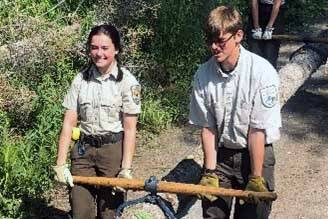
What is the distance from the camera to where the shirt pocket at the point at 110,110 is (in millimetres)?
4078

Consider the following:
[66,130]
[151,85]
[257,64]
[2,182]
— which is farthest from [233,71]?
[151,85]

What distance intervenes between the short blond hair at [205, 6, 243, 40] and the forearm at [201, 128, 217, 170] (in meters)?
0.66

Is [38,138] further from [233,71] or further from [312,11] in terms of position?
[312,11]

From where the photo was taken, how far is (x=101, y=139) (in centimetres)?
416

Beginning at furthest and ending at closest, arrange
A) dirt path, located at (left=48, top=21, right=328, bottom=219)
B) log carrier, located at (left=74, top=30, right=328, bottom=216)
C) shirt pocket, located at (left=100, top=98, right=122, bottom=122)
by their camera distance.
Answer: dirt path, located at (left=48, top=21, right=328, bottom=219), shirt pocket, located at (left=100, top=98, right=122, bottom=122), log carrier, located at (left=74, top=30, right=328, bottom=216)

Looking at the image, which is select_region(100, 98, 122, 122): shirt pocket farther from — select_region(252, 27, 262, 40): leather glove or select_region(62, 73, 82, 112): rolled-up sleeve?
select_region(252, 27, 262, 40): leather glove

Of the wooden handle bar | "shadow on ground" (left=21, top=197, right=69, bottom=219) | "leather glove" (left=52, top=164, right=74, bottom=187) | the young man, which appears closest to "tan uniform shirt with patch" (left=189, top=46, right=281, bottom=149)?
the young man

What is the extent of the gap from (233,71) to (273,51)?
405 cm

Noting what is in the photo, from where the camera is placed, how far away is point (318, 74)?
29.1ft

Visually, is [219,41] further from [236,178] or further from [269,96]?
[236,178]

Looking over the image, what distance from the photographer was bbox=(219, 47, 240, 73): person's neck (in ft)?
11.6

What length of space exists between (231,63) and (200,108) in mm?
382

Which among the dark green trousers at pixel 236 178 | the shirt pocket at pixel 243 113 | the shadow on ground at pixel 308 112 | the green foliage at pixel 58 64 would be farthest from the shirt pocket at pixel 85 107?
the shadow on ground at pixel 308 112

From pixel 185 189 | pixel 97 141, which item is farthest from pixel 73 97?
pixel 185 189
